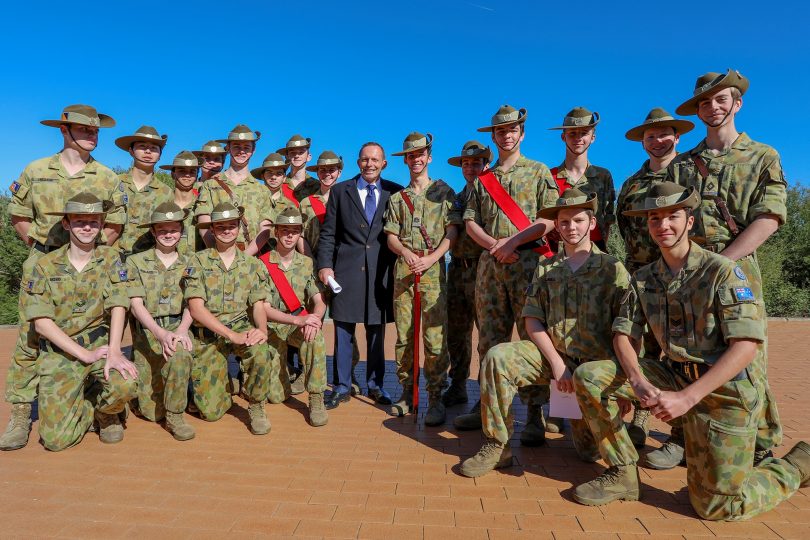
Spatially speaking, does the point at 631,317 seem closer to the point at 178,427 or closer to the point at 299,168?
the point at 178,427

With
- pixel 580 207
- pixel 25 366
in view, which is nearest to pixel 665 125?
pixel 580 207

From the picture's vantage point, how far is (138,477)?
11.1 feet

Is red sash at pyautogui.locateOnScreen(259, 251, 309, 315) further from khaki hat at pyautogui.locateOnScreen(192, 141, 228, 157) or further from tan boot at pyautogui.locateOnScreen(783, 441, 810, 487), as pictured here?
tan boot at pyautogui.locateOnScreen(783, 441, 810, 487)

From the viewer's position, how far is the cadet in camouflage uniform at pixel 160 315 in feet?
14.4

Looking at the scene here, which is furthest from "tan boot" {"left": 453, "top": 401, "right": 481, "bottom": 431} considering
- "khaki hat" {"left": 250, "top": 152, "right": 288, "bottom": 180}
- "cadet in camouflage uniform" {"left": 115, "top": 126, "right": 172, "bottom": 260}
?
"khaki hat" {"left": 250, "top": 152, "right": 288, "bottom": 180}

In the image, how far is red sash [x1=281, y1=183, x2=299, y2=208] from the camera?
6.51m

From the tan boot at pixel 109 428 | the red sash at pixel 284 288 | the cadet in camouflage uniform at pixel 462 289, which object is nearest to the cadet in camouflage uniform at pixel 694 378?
the cadet in camouflage uniform at pixel 462 289

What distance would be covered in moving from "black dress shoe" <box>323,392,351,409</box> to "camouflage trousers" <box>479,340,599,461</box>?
2010 mm

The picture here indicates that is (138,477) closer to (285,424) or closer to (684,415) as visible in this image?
(285,424)

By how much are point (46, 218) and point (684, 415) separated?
4979 mm

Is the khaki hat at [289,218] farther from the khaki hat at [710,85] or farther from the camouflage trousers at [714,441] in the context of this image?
the khaki hat at [710,85]

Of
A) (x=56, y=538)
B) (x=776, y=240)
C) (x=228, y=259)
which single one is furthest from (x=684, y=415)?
(x=776, y=240)

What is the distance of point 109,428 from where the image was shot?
13.4 feet

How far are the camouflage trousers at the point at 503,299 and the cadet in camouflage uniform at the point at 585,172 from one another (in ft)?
1.55
